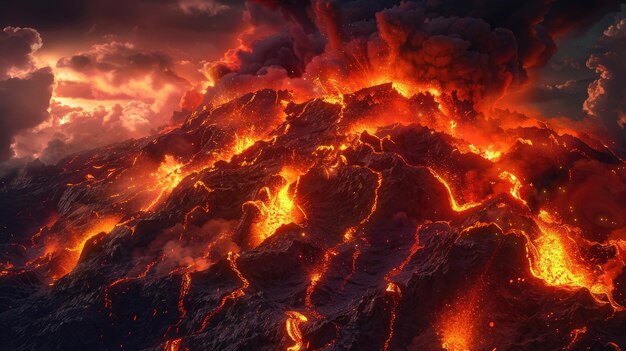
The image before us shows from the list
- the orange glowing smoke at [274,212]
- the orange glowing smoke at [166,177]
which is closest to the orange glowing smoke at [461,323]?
the orange glowing smoke at [274,212]

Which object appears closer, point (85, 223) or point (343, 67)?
point (85, 223)

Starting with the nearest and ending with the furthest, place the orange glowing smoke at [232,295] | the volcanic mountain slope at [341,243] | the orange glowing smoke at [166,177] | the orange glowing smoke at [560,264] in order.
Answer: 1. the volcanic mountain slope at [341,243]
2. the orange glowing smoke at [560,264]
3. the orange glowing smoke at [232,295]
4. the orange glowing smoke at [166,177]

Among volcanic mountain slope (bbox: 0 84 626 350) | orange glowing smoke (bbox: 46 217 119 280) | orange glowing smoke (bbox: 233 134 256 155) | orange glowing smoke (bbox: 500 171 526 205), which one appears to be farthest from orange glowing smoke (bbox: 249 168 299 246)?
orange glowing smoke (bbox: 46 217 119 280)

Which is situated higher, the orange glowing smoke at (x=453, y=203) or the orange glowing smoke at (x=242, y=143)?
the orange glowing smoke at (x=453, y=203)

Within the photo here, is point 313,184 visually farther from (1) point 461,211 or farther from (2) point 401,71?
(2) point 401,71

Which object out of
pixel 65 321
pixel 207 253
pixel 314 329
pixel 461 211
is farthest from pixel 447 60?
pixel 65 321

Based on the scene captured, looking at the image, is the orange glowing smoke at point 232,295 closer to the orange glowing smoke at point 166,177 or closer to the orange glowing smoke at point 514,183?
the orange glowing smoke at point 166,177

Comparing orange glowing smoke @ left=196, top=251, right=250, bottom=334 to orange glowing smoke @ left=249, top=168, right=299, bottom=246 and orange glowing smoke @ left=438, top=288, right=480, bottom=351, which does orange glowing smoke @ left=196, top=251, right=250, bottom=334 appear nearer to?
orange glowing smoke @ left=249, top=168, right=299, bottom=246

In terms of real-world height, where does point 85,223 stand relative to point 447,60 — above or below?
below

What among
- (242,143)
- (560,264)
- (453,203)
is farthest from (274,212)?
(560,264)
